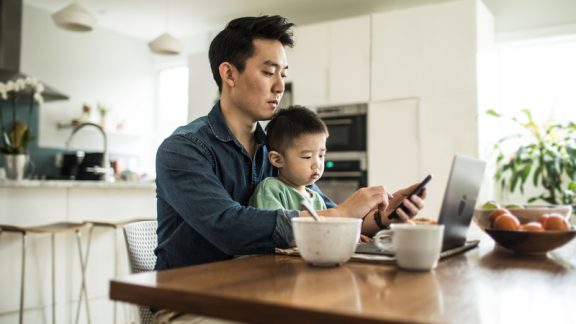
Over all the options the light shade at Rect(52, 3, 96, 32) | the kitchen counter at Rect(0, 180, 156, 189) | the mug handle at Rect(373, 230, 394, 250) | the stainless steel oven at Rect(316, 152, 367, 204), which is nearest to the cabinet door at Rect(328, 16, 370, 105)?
the stainless steel oven at Rect(316, 152, 367, 204)

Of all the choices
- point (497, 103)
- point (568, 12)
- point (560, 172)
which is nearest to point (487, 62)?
point (497, 103)

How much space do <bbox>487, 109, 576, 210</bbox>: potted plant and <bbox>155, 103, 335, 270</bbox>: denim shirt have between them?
291cm

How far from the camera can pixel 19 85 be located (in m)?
3.29

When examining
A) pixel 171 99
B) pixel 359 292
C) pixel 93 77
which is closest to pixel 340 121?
pixel 171 99

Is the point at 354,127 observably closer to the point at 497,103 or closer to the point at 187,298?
the point at 497,103

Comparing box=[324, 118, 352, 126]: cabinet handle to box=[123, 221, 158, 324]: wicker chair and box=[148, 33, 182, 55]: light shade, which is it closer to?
box=[148, 33, 182, 55]: light shade

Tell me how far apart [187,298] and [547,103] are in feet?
14.1

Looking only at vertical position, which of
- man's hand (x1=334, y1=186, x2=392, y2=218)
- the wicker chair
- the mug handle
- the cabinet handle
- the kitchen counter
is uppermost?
the cabinet handle

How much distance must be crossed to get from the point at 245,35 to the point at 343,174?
3.00 metres

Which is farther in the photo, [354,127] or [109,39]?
[109,39]

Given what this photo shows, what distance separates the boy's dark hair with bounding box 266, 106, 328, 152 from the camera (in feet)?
4.86

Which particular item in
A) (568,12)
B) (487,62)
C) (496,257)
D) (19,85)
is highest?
(568,12)

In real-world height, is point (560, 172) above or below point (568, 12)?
below

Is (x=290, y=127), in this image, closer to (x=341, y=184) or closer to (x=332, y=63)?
(x=341, y=184)
